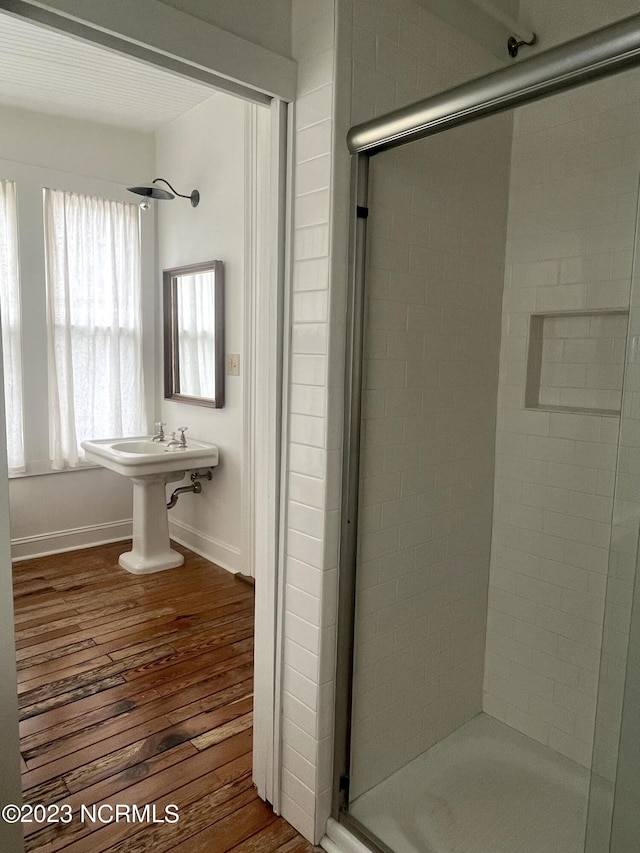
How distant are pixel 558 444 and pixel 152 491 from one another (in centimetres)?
249

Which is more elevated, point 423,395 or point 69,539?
point 423,395

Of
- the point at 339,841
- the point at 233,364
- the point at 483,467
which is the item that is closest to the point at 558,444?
the point at 483,467

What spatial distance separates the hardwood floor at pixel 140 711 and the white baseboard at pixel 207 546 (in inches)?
4.5

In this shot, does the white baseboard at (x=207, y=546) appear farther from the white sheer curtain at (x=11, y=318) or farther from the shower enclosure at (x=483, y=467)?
the shower enclosure at (x=483, y=467)

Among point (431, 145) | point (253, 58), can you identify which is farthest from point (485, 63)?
point (253, 58)

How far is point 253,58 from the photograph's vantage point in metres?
1.51

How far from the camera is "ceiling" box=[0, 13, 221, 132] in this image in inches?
111

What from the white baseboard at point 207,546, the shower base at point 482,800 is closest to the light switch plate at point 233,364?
the white baseboard at point 207,546

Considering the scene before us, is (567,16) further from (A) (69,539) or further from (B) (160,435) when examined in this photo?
(A) (69,539)

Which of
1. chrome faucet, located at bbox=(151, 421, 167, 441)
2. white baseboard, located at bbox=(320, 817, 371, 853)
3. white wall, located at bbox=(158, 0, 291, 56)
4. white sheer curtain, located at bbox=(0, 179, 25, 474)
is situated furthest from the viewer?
chrome faucet, located at bbox=(151, 421, 167, 441)

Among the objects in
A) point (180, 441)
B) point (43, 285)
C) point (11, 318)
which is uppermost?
point (43, 285)

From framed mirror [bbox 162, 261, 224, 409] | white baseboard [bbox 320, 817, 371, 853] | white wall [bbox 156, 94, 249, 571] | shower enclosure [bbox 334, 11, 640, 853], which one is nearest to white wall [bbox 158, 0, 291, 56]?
shower enclosure [bbox 334, 11, 640, 853]

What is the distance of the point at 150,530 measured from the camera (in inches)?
146

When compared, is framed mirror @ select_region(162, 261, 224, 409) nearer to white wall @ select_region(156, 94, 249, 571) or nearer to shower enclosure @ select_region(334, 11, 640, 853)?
white wall @ select_region(156, 94, 249, 571)
